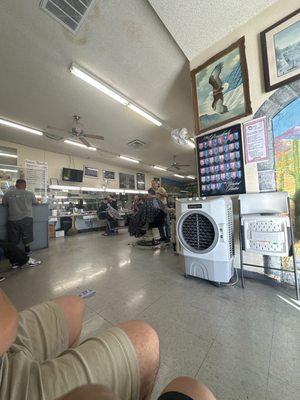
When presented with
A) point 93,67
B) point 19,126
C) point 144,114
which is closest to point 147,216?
point 144,114

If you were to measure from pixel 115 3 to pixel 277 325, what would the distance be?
350 cm

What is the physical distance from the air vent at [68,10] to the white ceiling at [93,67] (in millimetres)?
79

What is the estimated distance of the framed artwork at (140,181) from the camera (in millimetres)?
10719

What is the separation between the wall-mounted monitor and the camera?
23.1 feet

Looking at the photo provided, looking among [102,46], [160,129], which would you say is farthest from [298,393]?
[160,129]

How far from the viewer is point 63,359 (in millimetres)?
463

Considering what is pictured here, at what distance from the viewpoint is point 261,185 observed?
1.89 meters

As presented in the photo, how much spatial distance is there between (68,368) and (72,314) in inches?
13.3

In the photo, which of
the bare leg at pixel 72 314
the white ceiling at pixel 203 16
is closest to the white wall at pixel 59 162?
the white ceiling at pixel 203 16

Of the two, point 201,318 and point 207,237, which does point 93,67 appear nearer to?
point 207,237

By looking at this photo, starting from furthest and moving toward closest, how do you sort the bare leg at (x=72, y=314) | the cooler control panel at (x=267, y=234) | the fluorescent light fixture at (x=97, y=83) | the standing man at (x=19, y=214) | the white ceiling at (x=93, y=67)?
the standing man at (x=19, y=214) < the fluorescent light fixture at (x=97, y=83) < the white ceiling at (x=93, y=67) < the cooler control panel at (x=267, y=234) < the bare leg at (x=72, y=314)

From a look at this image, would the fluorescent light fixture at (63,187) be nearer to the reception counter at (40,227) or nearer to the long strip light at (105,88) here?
the reception counter at (40,227)

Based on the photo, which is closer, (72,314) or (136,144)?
(72,314)

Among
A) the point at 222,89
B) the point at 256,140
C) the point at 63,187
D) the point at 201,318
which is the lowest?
the point at 201,318
